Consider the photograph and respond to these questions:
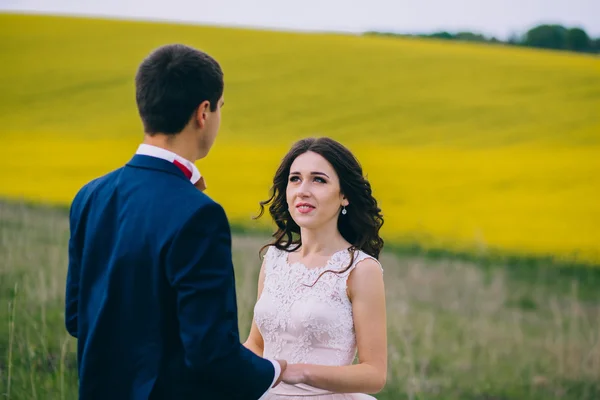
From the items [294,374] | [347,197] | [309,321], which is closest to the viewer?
[294,374]

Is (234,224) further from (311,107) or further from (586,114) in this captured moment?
(586,114)

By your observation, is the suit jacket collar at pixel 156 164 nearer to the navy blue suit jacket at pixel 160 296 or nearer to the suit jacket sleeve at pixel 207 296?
the navy blue suit jacket at pixel 160 296

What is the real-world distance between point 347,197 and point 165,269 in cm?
119

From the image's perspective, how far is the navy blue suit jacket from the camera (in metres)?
2.28

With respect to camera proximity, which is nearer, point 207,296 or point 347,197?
point 207,296

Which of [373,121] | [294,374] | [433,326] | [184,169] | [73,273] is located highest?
[184,169]

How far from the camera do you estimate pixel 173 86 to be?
239cm

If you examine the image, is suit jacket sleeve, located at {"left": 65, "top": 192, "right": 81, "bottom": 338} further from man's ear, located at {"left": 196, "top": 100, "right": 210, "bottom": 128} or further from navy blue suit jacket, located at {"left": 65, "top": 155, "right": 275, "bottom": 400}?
man's ear, located at {"left": 196, "top": 100, "right": 210, "bottom": 128}

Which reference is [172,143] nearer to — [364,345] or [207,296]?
[207,296]

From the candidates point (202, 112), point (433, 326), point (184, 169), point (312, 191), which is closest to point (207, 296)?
point (184, 169)

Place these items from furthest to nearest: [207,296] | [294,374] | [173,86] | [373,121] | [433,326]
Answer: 1. [373,121]
2. [433,326]
3. [294,374]
4. [173,86]
5. [207,296]

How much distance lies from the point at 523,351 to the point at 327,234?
5398mm

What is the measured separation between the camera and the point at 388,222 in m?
14.9

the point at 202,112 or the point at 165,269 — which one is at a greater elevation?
the point at 202,112
